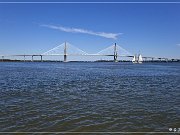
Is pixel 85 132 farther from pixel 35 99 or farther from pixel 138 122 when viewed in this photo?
pixel 35 99

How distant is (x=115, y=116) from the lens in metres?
10.6

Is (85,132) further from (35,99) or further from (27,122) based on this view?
(35,99)

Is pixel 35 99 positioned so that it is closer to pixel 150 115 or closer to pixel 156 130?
pixel 150 115

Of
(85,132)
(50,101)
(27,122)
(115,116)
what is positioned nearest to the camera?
(85,132)

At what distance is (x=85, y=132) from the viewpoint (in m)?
8.63

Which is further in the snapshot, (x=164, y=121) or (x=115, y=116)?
(x=115, y=116)

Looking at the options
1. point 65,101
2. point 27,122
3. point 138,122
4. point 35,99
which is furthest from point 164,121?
point 35,99

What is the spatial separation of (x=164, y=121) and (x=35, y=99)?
722cm

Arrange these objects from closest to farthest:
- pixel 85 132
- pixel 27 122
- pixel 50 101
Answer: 1. pixel 85 132
2. pixel 27 122
3. pixel 50 101

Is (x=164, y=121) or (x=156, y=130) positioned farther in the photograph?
(x=164, y=121)

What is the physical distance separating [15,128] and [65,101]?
5.25 metres

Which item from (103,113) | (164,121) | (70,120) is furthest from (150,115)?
(70,120)

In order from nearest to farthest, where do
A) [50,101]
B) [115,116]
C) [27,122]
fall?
[27,122]
[115,116]
[50,101]

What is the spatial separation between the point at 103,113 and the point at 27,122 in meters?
3.12
